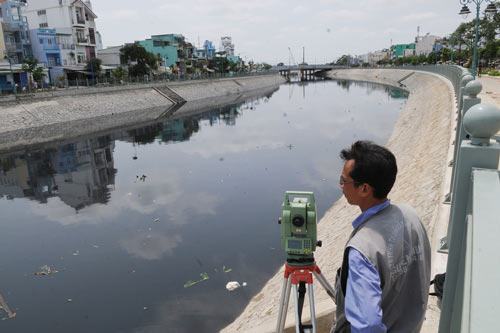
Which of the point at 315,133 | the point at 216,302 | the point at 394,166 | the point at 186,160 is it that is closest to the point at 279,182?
the point at 186,160

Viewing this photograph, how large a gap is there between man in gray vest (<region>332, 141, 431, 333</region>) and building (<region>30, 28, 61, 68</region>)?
52567 millimetres

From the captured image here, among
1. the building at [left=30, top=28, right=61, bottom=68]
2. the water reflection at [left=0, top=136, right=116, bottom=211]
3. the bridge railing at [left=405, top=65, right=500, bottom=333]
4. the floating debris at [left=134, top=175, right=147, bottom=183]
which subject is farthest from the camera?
the building at [left=30, top=28, right=61, bottom=68]

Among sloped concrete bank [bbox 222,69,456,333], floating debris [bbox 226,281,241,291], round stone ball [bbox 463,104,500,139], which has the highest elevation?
round stone ball [bbox 463,104,500,139]

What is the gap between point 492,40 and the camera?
45594 mm

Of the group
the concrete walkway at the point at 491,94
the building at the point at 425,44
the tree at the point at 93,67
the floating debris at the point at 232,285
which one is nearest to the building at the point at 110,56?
the tree at the point at 93,67

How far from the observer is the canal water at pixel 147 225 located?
838 cm

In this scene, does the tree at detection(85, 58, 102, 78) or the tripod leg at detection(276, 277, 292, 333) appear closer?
the tripod leg at detection(276, 277, 292, 333)

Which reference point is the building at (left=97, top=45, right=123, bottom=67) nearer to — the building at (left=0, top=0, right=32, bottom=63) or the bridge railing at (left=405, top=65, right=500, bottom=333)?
the building at (left=0, top=0, right=32, bottom=63)

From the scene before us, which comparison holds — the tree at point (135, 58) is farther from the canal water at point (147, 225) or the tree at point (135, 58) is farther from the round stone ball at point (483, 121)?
the round stone ball at point (483, 121)

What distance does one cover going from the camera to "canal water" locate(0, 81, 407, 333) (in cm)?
838

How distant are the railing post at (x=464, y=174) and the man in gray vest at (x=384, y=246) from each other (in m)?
0.13

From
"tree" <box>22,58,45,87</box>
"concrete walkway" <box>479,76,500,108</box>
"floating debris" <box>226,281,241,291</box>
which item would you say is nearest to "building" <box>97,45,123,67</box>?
"tree" <box>22,58,45,87</box>

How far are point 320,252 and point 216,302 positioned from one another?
2.52 metres

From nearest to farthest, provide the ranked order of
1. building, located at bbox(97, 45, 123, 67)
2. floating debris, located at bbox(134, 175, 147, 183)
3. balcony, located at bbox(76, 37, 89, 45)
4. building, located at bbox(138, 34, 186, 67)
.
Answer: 1. floating debris, located at bbox(134, 175, 147, 183)
2. balcony, located at bbox(76, 37, 89, 45)
3. building, located at bbox(97, 45, 123, 67)
4. building, located at bbox(138, 34, 186, 67)
